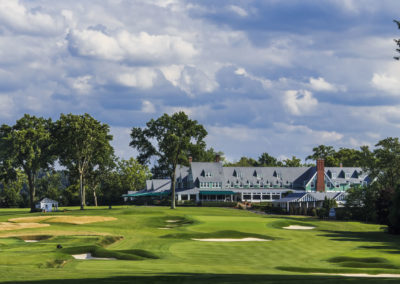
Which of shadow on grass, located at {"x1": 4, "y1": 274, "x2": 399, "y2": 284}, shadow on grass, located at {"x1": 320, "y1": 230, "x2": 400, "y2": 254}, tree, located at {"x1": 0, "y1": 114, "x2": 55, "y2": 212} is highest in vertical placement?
tree, located at {"x1": 0, "y1": 114, "x2": 55, "y2": 212}

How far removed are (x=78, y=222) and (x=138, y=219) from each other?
8.04 meters

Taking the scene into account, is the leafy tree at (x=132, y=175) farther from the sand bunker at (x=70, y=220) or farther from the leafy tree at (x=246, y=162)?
the sand bunker at (x=70, y=220)

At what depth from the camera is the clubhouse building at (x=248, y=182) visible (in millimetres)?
127688

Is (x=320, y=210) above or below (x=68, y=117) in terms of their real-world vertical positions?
below

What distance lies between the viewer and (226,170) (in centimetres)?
13362

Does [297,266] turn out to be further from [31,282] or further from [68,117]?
[68,117]

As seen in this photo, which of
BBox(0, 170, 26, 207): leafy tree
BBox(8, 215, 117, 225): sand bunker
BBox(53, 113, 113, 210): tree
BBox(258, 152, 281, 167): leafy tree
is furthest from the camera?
BBox(258, 152, 281, 167): leafy tree

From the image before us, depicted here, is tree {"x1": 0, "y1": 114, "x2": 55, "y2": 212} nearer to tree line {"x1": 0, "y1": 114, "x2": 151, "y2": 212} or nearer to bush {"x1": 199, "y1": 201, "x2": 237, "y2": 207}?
tree line {"x1": 0, "y1": 114, "x2": 151, "y2": 212}

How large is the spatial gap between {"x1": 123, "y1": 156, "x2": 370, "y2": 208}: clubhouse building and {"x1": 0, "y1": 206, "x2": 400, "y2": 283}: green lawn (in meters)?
64.4

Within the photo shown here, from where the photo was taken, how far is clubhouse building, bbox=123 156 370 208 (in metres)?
128

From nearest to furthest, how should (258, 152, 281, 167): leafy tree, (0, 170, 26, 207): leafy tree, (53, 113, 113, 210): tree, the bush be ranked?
(53, 113, 113, 210): tree, the bush, (0, 170, 26, 207): leafy tree, (258, 152, 281, 167): leafy tree

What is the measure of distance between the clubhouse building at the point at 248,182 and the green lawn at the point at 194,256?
6437 cm

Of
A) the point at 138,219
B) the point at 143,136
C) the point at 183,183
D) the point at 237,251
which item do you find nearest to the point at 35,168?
the point at 143,136

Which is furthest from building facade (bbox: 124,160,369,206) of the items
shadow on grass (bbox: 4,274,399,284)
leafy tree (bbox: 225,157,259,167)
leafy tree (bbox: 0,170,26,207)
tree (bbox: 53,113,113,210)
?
shadow on grass (bbox: 4,274,399,284)
